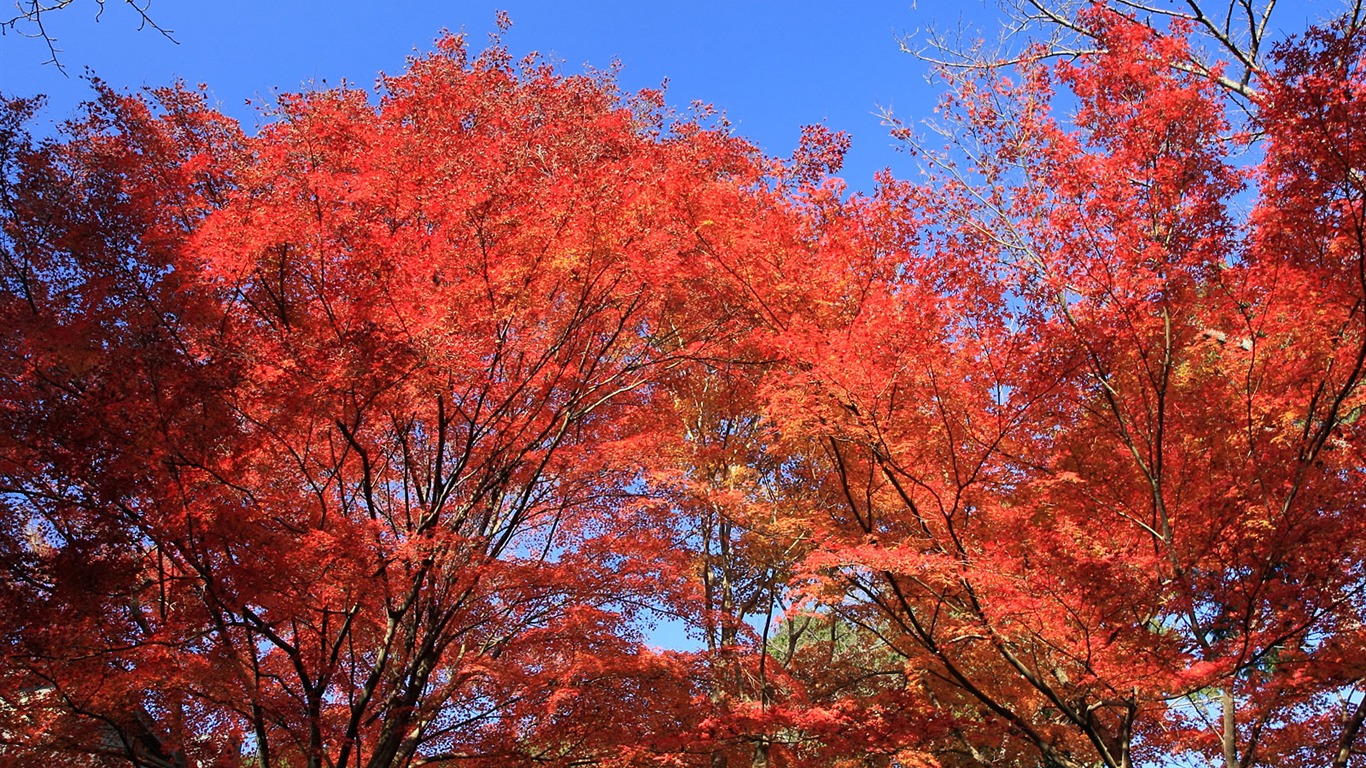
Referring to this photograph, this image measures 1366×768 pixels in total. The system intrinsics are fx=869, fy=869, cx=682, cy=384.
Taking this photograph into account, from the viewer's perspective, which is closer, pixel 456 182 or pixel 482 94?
Answer: pixel 456 182

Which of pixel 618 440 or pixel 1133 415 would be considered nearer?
pixel 1133 415

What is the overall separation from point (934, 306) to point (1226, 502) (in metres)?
3.09

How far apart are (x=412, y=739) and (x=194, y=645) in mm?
2231

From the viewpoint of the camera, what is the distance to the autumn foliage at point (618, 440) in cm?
711

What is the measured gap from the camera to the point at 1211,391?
878 centimetres

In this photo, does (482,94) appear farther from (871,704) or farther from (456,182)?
(871,704)

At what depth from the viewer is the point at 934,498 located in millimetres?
8688

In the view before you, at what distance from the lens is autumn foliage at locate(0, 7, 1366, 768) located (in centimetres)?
711

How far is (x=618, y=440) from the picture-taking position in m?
11.1

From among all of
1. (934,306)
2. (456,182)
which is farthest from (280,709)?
(934,306)

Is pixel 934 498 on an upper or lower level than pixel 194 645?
upper

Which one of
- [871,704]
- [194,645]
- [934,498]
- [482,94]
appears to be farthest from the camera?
[482,94]

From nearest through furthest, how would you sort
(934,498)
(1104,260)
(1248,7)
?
(1104,260), (934,498), (1248,7)

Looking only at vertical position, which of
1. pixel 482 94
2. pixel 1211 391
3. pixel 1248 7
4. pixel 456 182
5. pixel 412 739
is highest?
pixel 482 94
